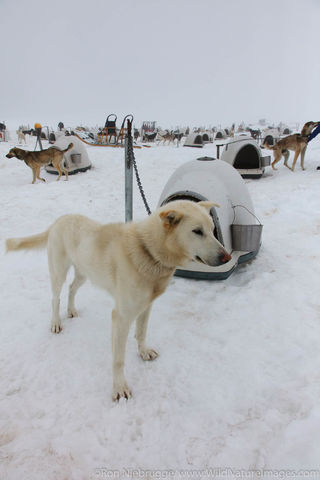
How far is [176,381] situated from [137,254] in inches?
46.9

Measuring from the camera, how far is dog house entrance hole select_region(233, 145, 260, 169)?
10461mm

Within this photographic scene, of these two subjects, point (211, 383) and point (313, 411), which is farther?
point (211, 383)

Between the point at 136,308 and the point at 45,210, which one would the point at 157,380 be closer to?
the point at 136,308

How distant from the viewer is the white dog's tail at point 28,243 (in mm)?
2693

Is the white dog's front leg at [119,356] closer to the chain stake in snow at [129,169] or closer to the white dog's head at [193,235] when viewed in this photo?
the white dog's head at [193,235]

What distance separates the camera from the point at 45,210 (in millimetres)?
6484

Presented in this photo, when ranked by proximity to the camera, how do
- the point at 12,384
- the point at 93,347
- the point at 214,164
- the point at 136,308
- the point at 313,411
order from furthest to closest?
the point at 214,164 < the point at 93,347 < the point at 12,384 < the point at 136,308 < the point at 313,411

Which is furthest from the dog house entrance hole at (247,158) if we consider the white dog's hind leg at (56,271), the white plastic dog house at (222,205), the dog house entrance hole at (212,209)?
the white dog's hind leg at (56,271)

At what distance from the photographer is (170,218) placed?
1.81 meters

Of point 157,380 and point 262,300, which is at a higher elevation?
point 262,300

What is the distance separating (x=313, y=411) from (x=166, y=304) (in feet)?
5.88

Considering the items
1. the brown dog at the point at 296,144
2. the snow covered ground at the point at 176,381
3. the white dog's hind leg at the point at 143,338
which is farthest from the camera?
the brown dog at the point at 296,144

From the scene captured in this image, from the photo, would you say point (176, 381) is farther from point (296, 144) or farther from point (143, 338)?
point (296, 144)

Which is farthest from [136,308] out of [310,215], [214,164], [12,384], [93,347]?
[310,215]
